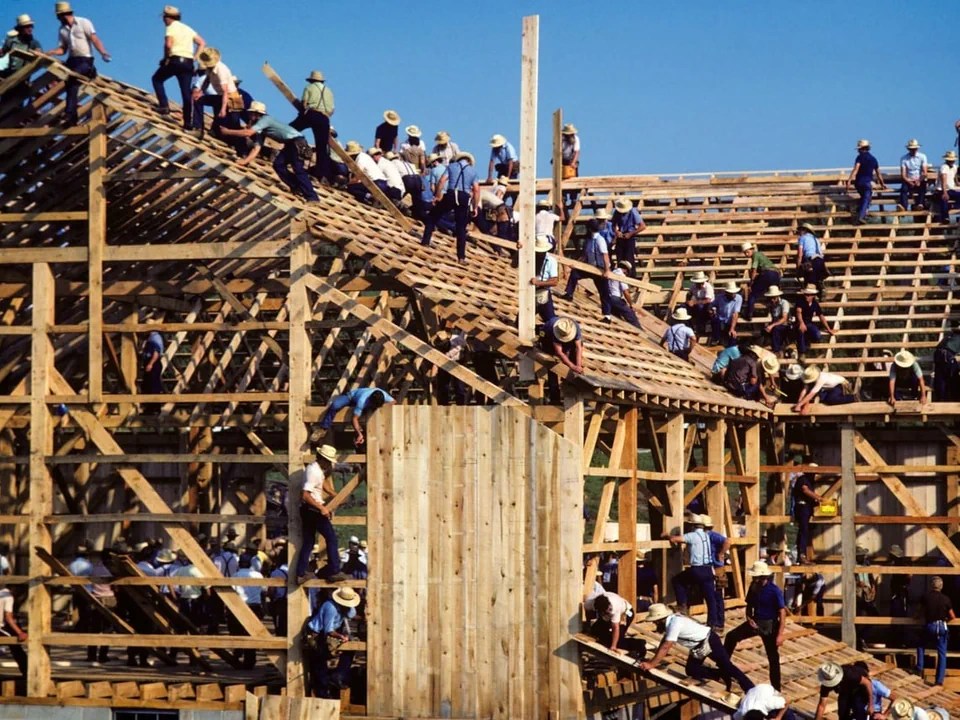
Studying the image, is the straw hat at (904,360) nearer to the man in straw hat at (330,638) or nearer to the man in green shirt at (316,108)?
the man in green shirt at (316,108)

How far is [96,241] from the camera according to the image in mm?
24672

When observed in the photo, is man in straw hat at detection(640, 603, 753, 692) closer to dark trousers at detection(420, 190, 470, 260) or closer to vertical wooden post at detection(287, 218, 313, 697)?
vertical wooden post at detection(287, 218, 313, 697)

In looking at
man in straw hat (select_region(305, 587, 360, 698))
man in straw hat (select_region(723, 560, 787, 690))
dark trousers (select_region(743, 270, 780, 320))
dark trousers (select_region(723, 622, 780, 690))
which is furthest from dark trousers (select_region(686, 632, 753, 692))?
dark trousers (select_region(743, 270, 780, 320))

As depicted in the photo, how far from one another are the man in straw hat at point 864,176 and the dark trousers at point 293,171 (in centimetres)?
1481

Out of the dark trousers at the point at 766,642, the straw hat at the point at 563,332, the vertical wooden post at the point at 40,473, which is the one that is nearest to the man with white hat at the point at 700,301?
the straw hat at the point at 563,332

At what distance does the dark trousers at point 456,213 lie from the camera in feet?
90.1

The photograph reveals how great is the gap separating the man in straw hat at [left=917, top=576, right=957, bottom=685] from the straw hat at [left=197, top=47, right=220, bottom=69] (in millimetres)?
13369

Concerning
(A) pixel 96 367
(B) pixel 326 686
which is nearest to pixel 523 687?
(B) pixel 326 686

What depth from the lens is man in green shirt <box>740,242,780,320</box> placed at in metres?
33.2

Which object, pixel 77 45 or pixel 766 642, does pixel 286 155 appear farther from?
pixel 766 642

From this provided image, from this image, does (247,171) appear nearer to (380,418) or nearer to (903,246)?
(380,418)

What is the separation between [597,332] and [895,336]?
26.2 ft

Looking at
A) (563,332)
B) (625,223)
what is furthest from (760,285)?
(563,332)

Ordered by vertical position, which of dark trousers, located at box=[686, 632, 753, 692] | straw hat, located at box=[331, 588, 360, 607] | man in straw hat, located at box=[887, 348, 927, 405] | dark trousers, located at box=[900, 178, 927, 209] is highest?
dark trousers, located at box=[900, 178, 927, 209]
